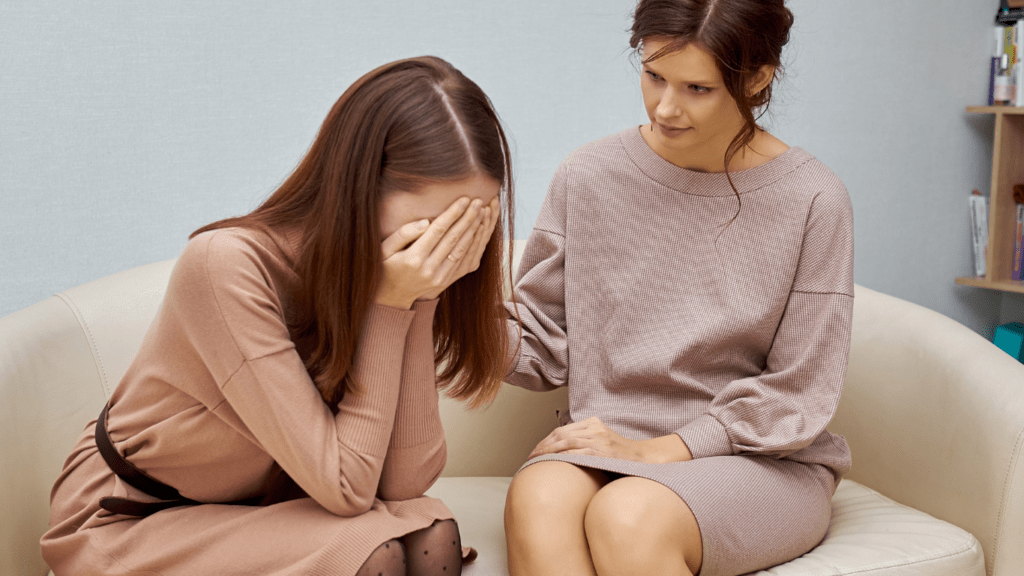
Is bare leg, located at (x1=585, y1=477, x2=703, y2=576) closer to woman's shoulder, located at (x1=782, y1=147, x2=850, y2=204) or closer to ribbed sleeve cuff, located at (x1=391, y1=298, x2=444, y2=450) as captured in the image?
ribbed sleeve cuff, located at (x1=391, y1=298, x2=444, y2=450)

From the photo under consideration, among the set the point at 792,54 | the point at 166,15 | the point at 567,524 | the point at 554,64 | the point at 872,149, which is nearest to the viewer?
the point at 567,524

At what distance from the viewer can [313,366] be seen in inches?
40.6

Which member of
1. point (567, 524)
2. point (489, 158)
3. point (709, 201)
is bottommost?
point (567, 524)

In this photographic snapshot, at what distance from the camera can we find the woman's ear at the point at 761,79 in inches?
49.4

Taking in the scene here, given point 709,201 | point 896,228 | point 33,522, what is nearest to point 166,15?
point 33,522

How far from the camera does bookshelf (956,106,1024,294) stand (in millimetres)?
2492

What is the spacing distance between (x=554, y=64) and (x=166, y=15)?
879mm

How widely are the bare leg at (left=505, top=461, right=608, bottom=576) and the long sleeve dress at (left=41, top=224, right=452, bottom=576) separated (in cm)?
13

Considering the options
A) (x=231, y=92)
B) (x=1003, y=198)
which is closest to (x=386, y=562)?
(x=231, y=92)

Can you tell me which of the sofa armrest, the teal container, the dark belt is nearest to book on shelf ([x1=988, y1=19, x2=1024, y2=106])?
the teal container

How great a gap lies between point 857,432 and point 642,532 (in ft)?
2.46

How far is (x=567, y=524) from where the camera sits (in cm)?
114

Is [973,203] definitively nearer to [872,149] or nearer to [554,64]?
[872,149]

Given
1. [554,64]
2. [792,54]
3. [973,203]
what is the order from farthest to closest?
[973,203] → [792,54] → [554,64]
